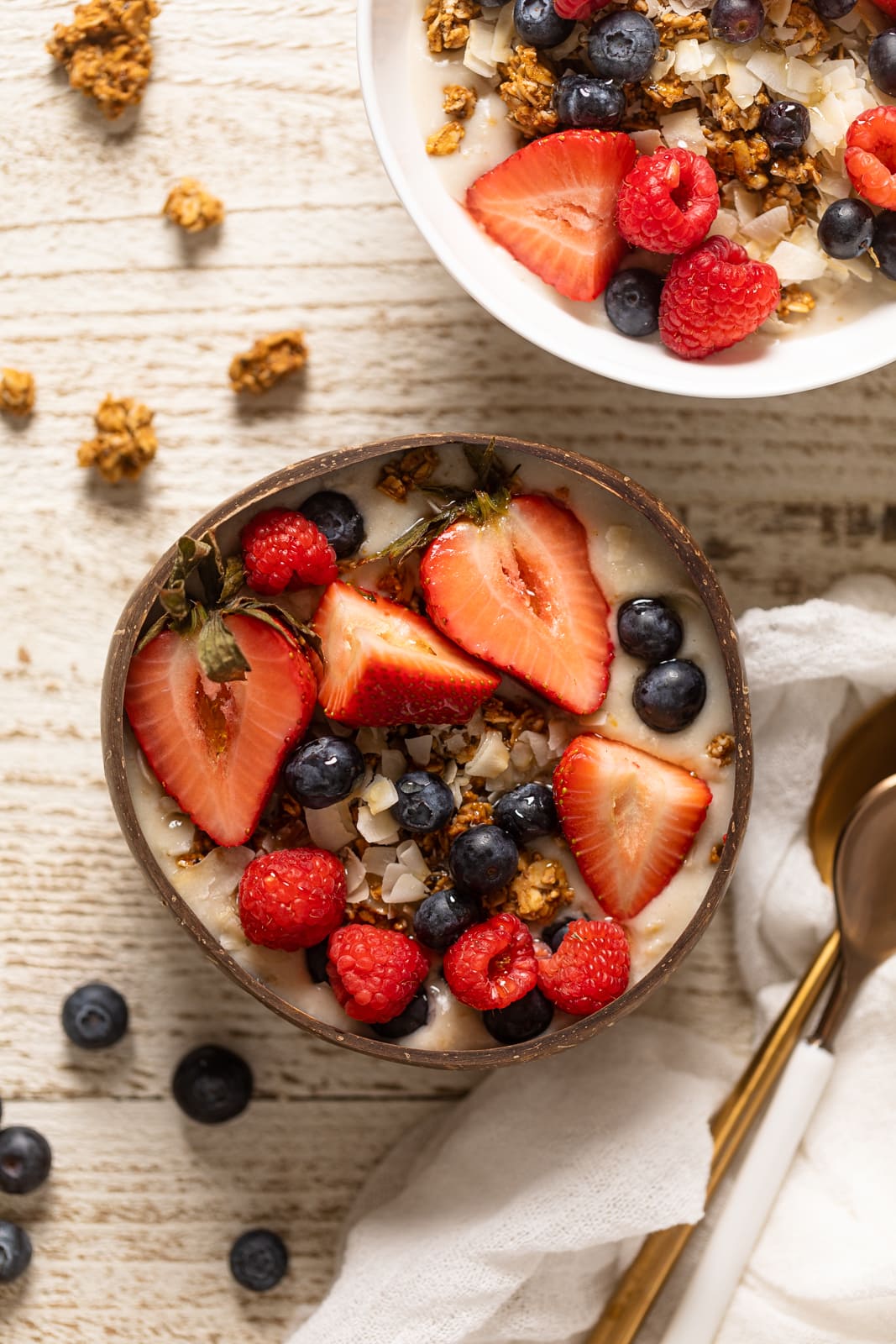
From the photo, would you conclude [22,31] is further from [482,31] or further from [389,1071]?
[389,1071]

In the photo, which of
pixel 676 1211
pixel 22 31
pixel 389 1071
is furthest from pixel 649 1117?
pixel 22 31

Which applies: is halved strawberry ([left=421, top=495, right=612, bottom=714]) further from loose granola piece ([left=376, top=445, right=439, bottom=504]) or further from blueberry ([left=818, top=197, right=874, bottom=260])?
blueberry ([left=818, top=197, right=874, bottom=260])

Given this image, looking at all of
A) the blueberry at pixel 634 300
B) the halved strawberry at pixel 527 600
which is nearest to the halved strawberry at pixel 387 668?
the halved strawberry at pixel 527 600

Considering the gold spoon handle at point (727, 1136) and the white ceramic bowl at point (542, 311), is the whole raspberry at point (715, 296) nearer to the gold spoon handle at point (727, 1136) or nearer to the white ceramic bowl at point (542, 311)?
the white ceramic bowl at point (542, 311)

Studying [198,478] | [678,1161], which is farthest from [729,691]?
[198,478]

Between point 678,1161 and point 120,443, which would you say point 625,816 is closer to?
point 678,1161

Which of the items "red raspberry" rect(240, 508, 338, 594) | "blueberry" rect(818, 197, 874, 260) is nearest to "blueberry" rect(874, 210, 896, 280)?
"blueberry" rect(818, 197, 874, 260)

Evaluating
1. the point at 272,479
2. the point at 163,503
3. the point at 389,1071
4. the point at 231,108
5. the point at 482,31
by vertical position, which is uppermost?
the point at 482,31
